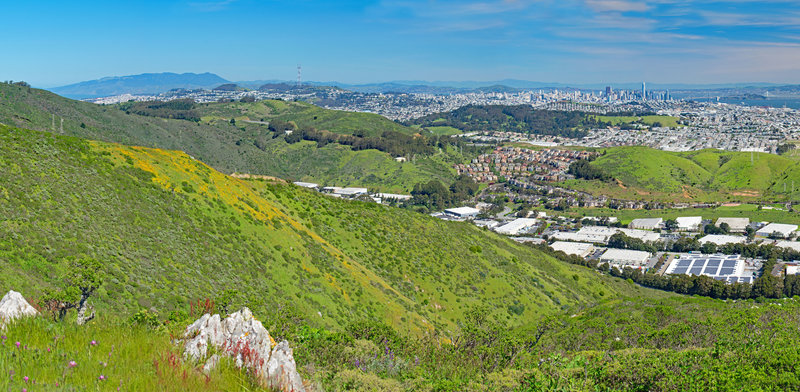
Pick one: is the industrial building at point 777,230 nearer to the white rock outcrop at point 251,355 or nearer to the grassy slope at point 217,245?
the grassy slope at point 217,245

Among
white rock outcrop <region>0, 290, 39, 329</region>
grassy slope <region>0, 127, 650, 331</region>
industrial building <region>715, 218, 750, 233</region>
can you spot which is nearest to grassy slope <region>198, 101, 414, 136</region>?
industrial building <region>715, 218, 750, 233</region>

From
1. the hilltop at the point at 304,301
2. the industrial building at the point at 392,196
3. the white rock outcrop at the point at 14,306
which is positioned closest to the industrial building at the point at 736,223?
the industrial building at the point at 392,196

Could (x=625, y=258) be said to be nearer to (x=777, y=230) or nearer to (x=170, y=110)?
(x=777, y=230)

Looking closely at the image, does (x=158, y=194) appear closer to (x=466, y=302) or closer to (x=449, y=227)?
(x=466, y=302)

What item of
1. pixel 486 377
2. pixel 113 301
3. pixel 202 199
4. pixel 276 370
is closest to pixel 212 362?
pixel 276 370

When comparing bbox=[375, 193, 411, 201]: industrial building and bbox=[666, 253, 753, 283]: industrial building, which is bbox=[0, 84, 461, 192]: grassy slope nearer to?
bbox=[375, 193, 411, 201]: industrial building
